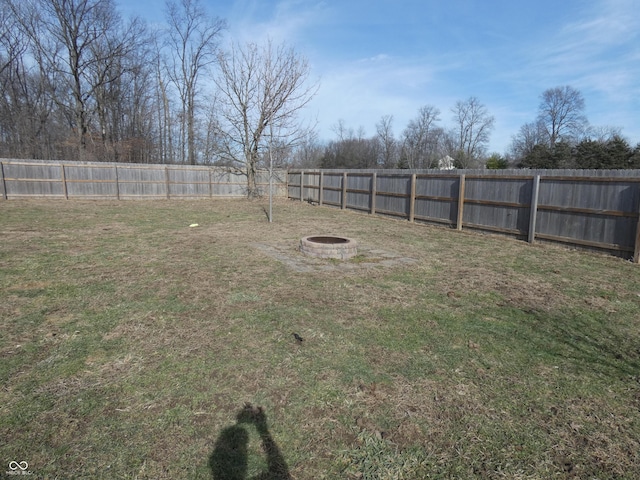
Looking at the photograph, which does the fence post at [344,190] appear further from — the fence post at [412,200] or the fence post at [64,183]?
the fence post at [64,183]

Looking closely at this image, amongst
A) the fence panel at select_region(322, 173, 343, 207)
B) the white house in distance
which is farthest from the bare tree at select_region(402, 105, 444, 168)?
the fence panel at select_region(322, 173, 343, 207)

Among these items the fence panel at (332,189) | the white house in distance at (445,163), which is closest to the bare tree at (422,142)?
the white house in distance at (445,163)

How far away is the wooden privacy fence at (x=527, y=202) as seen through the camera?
21.7 ft

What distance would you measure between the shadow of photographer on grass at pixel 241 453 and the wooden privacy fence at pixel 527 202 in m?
7.33

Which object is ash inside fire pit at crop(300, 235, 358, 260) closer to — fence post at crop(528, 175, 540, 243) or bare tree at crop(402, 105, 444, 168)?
fence post at crop(528, 175, 540, 243)

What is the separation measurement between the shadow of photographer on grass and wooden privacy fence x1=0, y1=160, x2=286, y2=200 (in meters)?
18.1

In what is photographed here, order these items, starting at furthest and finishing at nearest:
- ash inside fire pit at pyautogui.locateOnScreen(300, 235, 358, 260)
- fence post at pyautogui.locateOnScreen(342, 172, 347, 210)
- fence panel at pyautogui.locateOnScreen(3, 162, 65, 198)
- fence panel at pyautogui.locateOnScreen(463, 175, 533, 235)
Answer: fence panel at pyautogui.locateOnScreen(3, 162, 65, 198) < fence post at pyautogui.locateOnScreen(342, 172, 347, 210) < fence panel at pyautogui.locateOnScreen(463, 175, 533, 235) < ash inside fire pit at pyautogui.locateOnScreen(300, 235, 358, 260)

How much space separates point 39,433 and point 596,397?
3.38 m

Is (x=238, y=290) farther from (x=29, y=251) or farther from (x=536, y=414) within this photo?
(x=29, y=251)

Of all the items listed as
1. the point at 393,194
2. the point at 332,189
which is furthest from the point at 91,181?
the point at 393,194

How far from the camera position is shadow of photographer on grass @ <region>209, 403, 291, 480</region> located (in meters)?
1.72

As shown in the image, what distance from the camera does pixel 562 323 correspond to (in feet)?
11.8

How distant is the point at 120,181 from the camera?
17312 millimetres

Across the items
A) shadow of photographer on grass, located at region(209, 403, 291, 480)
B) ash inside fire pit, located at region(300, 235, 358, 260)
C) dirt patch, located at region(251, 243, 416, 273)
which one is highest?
ash inside fire pit, located at region(300, 235, 358, 260)
